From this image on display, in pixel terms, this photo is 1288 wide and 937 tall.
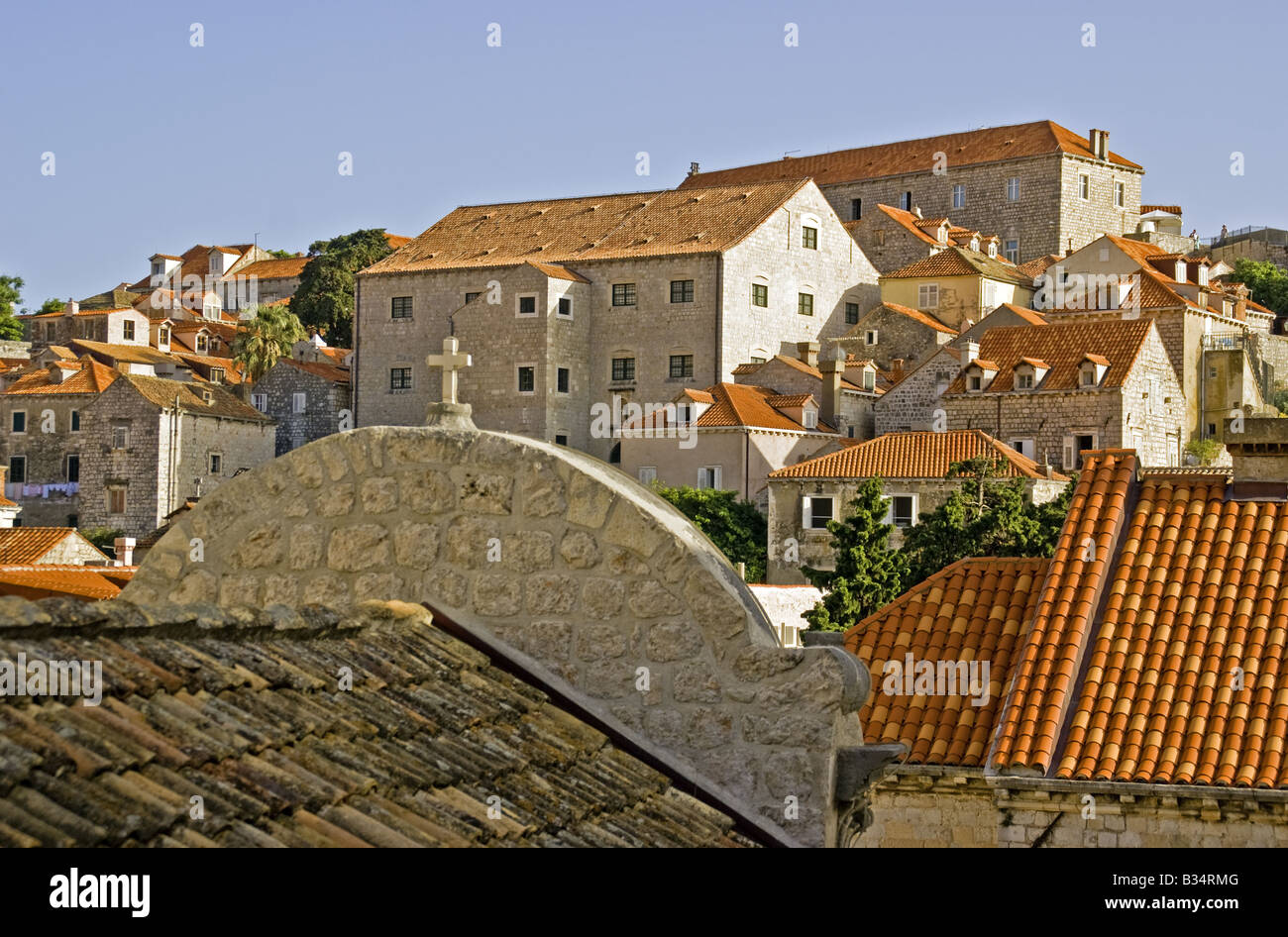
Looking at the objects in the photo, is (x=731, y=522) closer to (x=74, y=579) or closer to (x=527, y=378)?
(x=527, y=378)

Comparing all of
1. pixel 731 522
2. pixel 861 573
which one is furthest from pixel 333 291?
pixel 861 573

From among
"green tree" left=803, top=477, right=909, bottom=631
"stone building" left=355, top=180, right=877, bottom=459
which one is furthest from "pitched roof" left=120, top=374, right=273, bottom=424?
"green tree" left=803, top=477, right=909, bottom=631

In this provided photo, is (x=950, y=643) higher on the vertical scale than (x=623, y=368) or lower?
lower

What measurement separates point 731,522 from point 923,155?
40.9 m

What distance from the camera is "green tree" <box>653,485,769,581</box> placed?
5431 centimetres

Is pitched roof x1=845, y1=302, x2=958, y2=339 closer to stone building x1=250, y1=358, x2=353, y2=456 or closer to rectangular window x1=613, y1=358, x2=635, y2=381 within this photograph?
rectangular window x1=613, y1=358, x2=635, y2=381

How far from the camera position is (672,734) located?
5625 millimetres

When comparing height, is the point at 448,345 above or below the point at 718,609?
above

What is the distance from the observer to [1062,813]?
13.5 metres

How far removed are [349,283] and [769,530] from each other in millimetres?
43295

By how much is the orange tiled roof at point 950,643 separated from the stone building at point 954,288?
5176 cm

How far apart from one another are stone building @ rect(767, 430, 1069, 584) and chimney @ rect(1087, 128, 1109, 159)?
126 ft
